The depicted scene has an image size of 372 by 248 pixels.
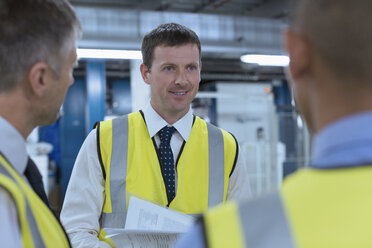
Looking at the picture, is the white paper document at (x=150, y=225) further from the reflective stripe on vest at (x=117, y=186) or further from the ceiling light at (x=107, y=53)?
the ceiling light at (x=107, y=53)

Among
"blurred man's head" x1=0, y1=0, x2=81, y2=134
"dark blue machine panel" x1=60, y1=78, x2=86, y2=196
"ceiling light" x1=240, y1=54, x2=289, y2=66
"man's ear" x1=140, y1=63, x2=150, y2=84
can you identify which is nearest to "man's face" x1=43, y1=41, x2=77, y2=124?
"blurred man's head" x1=0, y1=0, x2=81, y2=134

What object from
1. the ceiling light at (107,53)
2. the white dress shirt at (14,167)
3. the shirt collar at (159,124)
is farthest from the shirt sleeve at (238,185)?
the ceiling light at (107,53)

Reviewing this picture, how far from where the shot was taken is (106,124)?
6.03 ft

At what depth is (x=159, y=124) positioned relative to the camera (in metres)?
1.87

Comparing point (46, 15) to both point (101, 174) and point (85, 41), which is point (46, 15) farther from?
point (85, 41)

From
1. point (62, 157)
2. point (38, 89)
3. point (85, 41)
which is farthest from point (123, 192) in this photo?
point (62, 157)

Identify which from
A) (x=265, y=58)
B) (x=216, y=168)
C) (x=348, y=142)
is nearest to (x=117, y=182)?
(x=216, y=168)

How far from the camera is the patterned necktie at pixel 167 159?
5.73 feet

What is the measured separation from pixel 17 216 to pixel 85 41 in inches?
229

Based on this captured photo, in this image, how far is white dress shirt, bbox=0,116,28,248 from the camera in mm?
781

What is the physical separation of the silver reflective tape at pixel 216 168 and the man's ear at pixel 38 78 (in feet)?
3.30

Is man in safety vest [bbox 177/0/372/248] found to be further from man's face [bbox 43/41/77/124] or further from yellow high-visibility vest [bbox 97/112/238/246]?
yellow high-visibility vest [bbox 97/112/238/246]

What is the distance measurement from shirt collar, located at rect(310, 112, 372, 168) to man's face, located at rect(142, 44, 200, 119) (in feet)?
4.16

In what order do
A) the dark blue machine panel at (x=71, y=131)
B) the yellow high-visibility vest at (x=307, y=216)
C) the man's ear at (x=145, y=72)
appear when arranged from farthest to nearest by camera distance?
1. the dark blue machine panel at (x=71, y=131)
2. the man's ear at (x=145, y=72)
3. the yellow high-visibility vest at (x=307, y=216)
